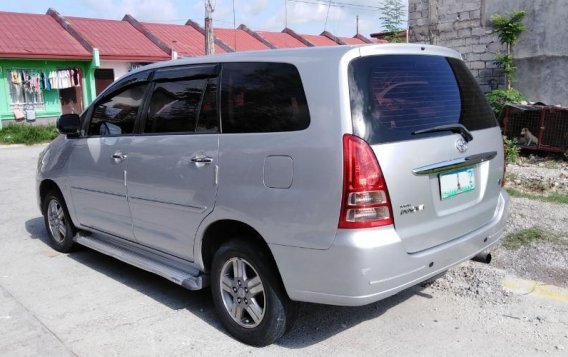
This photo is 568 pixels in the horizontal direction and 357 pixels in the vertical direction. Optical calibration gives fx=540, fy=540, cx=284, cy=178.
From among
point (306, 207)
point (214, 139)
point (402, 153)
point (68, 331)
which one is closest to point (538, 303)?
point (402, 153)

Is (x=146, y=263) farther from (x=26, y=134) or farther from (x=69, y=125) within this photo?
(x=26, y=134)

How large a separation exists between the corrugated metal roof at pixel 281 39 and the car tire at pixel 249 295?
30435 mm

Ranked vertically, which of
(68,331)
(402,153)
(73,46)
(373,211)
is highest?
(73,46)

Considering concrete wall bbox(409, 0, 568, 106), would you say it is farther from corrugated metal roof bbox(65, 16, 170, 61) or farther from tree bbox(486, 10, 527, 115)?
corrugated metal roof bbox(65, 16, 170, 61)

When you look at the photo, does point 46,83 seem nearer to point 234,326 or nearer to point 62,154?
point 62,154

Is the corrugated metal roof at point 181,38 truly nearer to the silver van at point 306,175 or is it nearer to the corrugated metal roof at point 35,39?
the corrugated metal roof at point 35,39

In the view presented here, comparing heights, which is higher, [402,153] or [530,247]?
[402,153]

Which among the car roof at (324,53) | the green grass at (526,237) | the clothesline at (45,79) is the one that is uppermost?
the clothesline at (45,79)

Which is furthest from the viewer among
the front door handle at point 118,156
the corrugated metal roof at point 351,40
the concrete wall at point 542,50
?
the corrugated metal roof at point 351,40

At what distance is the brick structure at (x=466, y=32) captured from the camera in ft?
37.3

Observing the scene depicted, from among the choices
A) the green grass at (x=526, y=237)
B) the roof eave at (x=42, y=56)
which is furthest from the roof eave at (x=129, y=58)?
the green grass at (x=526, y=237)

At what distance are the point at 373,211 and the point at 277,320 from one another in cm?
97

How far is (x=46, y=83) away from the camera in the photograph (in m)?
21.7

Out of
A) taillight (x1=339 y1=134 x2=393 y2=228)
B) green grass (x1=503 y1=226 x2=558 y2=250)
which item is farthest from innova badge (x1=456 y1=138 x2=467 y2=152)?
green grass (x1=503 y1=226 x2=558 y2=250)
